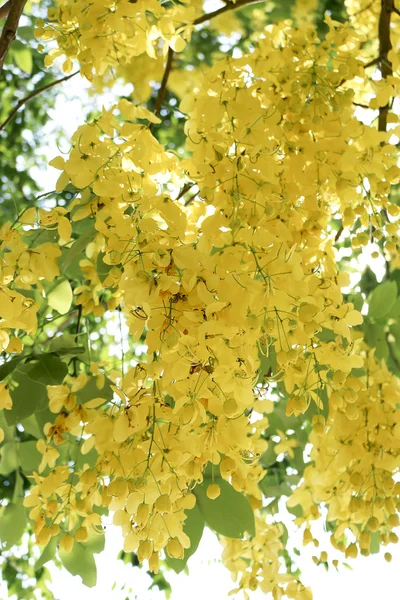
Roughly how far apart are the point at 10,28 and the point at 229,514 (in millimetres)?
615

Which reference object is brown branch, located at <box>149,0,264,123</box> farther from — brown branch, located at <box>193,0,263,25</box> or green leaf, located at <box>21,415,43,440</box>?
green leaf, located at <box>21,415,43,440</box>

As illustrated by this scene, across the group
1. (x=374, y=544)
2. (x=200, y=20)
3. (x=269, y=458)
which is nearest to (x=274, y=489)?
(x=269, y=458)

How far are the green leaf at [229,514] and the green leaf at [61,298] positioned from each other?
29 centimetres

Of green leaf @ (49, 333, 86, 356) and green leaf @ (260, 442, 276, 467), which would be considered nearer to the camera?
green leaf @ (49, 333, 86, 356)

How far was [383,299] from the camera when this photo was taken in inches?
41.3

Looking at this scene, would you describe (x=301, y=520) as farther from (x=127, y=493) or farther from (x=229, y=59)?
(x=229, y=59)

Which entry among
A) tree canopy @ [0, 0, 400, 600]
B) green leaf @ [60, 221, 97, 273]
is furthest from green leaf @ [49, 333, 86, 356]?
green leaf @ [60, 221, 97, 273]

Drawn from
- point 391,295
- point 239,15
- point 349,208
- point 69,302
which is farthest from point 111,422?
point 239,15

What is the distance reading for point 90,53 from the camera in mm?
764

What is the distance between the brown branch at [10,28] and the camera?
71 cm

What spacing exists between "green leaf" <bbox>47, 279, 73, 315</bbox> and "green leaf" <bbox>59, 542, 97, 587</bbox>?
31 cm

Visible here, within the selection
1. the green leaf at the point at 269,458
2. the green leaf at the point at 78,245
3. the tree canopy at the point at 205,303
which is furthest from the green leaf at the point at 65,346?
the green leaf at the point at 269,458

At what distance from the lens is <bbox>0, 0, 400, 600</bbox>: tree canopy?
614 mm

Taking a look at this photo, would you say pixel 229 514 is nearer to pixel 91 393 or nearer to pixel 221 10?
pixel 91 393
